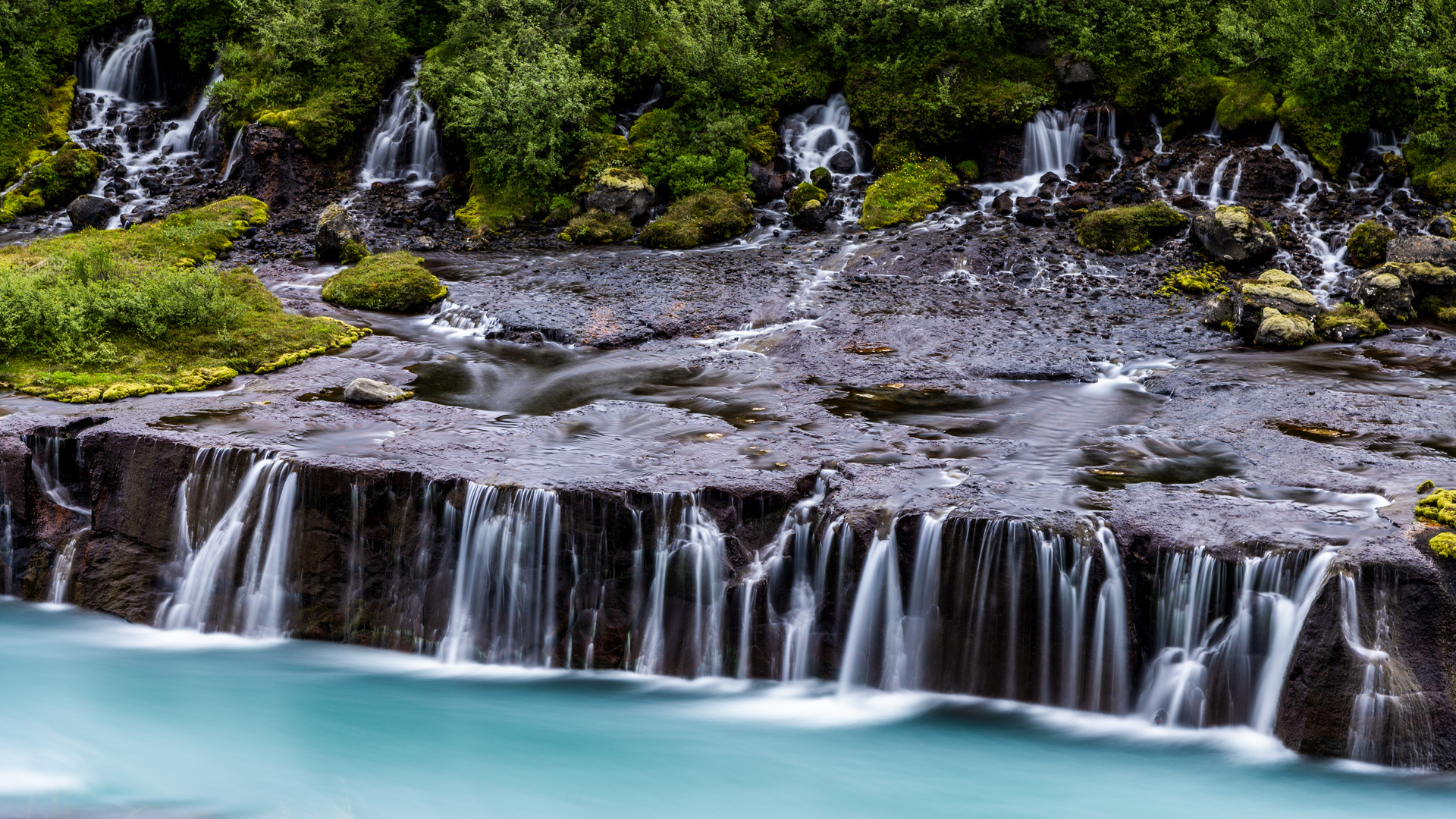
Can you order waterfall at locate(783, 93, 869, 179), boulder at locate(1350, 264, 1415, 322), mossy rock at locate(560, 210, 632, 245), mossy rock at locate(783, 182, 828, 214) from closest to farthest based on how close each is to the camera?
boulder at locate(1350, 264, 1415, 322)
mossy rock at locate(560, 210, 632, 245)
mossy rock at locate(783, 182, 828, 214)
waterfall at locate(783, 93, 869, 179)

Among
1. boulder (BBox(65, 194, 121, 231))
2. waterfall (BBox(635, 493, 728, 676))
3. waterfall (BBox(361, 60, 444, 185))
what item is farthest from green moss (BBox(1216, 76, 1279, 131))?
boulder (BBox(65, 194, 121, 231))

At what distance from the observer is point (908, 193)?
77.4ft

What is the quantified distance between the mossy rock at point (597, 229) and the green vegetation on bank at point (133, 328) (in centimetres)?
691

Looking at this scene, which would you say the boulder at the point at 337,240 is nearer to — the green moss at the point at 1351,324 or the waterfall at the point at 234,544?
the waterfall at the point at 234,544

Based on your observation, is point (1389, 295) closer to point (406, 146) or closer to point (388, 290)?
point (388, 290)

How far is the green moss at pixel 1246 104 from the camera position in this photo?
2295cm

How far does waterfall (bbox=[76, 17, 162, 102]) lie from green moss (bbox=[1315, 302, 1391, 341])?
101 feet

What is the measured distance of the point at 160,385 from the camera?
45.6 ft

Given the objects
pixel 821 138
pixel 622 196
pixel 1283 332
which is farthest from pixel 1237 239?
Answer: pixel 622 196

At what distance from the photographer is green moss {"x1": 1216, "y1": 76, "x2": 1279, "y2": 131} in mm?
22953

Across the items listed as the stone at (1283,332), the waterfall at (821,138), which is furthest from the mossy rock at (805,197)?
the stone at (1283,332)

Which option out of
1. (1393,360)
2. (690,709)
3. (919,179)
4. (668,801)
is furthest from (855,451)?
(919,179)

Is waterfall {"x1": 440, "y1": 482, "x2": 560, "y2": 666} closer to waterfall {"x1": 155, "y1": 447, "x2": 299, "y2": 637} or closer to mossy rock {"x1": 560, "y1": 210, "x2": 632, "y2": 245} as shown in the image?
waterfall {"x1": 155, "y1": 447, "x2": 299, "y2": 637}

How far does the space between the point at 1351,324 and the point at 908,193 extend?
9.91 meters
